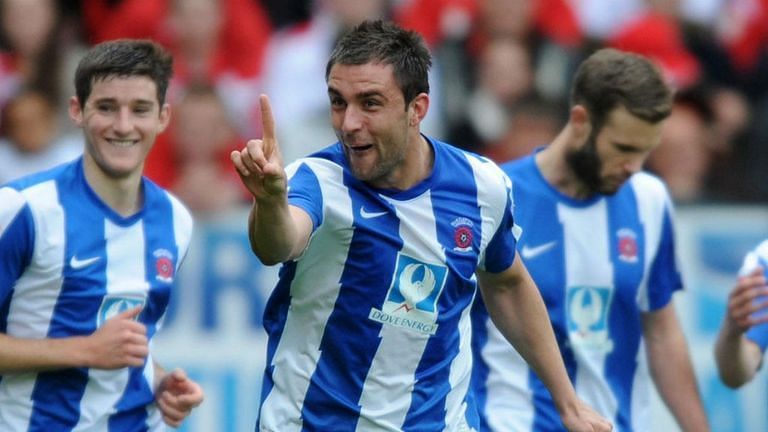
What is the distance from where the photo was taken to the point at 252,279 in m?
8.96

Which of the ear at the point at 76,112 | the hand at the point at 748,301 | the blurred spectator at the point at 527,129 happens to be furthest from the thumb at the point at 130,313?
the blurred spectator at the point at 527,129

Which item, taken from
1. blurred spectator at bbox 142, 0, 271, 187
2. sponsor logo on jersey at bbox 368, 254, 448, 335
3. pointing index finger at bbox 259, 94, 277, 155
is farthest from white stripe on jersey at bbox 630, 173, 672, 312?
blurred spectator at bbox 142, 0, 271, 187

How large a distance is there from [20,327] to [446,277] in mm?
1546

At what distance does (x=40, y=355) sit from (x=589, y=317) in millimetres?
2252

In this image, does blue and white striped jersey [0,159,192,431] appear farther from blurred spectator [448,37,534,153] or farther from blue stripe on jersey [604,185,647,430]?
blurred spectator [448,37,534,153]

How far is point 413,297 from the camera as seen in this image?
534 centimetres

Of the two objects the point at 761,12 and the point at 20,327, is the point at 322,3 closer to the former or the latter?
the point at 761,12

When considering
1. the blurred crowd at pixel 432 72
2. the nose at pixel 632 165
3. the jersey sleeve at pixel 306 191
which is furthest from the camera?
the blurred crowd at pixel 432 72

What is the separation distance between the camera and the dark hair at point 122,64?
5.88 metres

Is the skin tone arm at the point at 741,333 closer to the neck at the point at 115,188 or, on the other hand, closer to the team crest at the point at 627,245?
the team crest at the point at 627,245

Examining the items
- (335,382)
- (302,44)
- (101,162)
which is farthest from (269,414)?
(302,44)

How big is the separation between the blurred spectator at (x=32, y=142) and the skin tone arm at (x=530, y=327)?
399cm

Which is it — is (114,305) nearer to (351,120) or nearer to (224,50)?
(351,120)

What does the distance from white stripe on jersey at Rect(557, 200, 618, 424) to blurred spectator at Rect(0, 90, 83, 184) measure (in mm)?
3678
